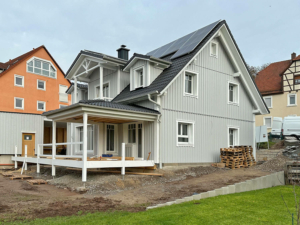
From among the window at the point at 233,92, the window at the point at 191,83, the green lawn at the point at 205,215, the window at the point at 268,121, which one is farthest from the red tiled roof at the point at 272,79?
the green lawn at the point at 205,215

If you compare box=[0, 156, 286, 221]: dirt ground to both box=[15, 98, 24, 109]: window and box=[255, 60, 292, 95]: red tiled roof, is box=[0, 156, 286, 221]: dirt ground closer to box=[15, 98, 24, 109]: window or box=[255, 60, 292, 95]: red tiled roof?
box=[15, 98, 24, 109]: window

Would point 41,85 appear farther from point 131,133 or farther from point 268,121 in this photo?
point 268,121

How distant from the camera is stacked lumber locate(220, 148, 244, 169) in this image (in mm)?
16469

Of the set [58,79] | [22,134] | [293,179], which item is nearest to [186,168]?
[293,179]

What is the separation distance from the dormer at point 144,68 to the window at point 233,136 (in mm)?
6280

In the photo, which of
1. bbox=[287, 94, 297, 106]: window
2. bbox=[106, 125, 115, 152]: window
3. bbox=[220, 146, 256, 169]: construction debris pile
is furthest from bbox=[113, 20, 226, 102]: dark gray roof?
bbox=[287, 94, 297, 106]: window

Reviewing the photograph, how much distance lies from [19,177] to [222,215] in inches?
445

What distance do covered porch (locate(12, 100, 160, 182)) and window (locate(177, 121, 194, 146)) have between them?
170cm

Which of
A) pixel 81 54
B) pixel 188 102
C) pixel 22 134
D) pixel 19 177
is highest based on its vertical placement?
pixel 81 54

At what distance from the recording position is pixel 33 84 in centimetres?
3178

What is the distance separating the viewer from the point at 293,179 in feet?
42.7

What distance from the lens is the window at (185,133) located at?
15539 millimetres

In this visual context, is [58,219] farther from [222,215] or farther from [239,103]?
[239,103]

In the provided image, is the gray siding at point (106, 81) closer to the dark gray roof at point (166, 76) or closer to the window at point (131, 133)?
the dark gray roof at point (166, 76)
